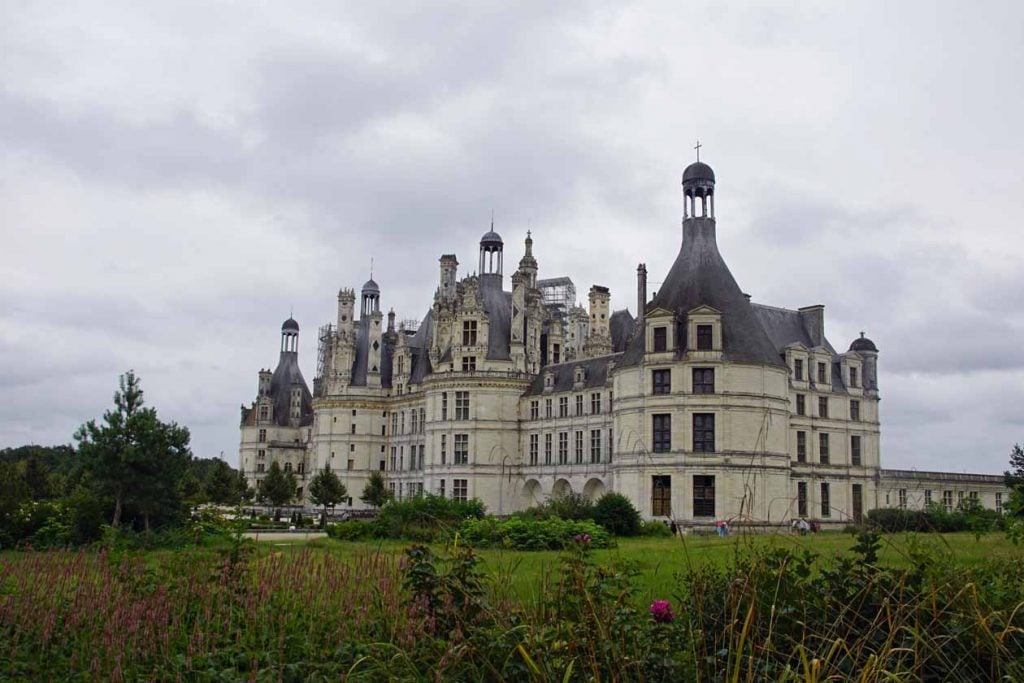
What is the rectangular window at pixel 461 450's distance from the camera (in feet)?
194

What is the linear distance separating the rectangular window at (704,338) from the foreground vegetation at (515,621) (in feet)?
102

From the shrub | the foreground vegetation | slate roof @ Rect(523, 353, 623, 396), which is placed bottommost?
the shrub

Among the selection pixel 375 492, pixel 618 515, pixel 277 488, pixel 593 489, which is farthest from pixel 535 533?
pixel 277 488

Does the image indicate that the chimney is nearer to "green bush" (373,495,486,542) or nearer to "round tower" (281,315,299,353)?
"green bush" (373,495,486,542)

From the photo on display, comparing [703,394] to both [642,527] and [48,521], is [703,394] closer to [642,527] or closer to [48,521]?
[642,527]

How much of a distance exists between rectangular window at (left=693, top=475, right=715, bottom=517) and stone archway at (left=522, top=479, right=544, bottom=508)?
650 inches

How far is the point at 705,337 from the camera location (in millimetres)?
42438

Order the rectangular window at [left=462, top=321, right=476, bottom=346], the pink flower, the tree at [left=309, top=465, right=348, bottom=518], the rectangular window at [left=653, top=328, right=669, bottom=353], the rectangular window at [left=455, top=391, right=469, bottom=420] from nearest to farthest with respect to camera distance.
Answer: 1. the pink flower
2. the rectangular window at [left=653, top=328, right=669, bottom=353]
3. the rectangular window at [left=455, top=391, right=469, bottom=420]
4. the rectangular window at [left=462, top=321, right=476, bottom=346]
5. the tree at [left=309, top=465, right=348, bottom=518]

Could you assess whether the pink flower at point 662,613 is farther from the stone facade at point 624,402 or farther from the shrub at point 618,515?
the shrub at point 618,515

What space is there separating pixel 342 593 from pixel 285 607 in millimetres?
648

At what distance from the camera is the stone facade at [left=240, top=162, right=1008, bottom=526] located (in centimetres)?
4194

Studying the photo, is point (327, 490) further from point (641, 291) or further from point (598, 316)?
point (641, 291)

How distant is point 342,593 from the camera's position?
10.5 metres

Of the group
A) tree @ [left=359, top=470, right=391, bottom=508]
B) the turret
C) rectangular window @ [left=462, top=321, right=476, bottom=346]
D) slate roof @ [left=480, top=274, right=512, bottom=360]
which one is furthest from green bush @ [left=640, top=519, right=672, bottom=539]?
tree @ [left=359, top=470, right=391, bottom=508]
